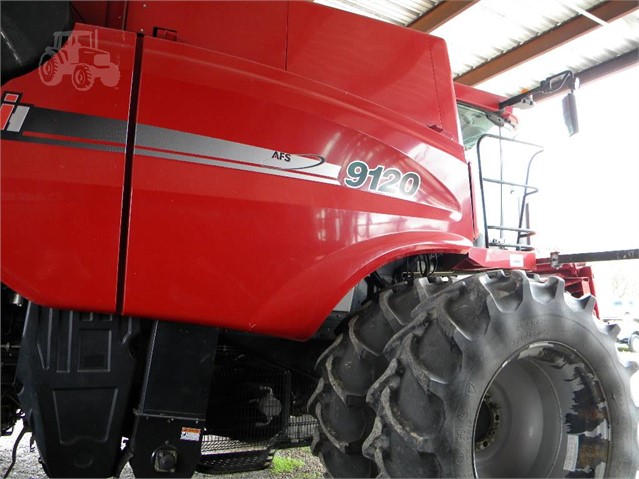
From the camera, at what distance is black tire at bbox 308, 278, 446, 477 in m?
2.20

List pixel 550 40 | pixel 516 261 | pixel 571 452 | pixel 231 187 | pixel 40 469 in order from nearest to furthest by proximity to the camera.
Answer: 1. pixel 231 187
2. pixel 571 452
3. pixel 40 469
4. pixel 516 261
5. pixel 550 40

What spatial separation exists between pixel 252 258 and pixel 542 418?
63.4 inches

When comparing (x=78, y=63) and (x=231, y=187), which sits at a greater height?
(x=78, y=63)

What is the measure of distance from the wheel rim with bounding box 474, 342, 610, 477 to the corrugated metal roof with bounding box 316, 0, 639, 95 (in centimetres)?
553

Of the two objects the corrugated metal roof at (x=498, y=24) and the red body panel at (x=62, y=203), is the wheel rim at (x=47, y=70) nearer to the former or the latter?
the red body panel at (x=62, y=203)

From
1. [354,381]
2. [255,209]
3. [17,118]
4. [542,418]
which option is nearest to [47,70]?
[17,118]

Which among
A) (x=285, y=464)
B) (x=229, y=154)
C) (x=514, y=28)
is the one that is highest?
(x=514, y=28)

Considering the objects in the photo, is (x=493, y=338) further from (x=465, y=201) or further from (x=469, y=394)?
(x=465, y=201)

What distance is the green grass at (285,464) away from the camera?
Result: 3.66m

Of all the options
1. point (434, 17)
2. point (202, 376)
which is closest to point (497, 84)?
point (434, 17)

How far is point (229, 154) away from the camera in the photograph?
1982mm

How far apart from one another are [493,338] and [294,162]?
104 cm

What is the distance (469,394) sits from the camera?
1.86 metres

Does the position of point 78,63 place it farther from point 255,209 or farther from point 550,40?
point 550,40
